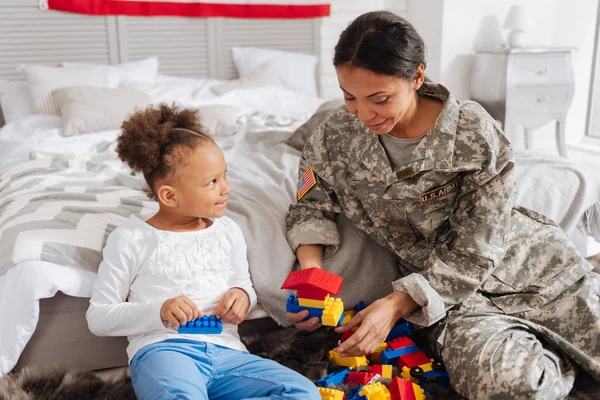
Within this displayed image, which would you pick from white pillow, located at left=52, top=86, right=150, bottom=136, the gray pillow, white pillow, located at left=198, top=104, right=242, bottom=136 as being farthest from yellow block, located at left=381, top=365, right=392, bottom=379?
white pillow, located at left=52, top=86, right=150, bottom=136

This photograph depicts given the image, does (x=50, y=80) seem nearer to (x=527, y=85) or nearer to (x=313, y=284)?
(x=313, y=284)

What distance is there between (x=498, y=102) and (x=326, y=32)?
121 cm

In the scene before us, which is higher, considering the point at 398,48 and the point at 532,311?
the point at 398,48

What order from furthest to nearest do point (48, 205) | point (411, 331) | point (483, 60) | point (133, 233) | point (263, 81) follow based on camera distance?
point (483, 60), point (263, 81), point (48, 205), point (411, 331), point (133, 233)

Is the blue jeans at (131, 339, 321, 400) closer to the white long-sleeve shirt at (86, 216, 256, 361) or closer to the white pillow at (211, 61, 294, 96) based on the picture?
the white long-sleeve shirt at (86, 216, 256, 361)

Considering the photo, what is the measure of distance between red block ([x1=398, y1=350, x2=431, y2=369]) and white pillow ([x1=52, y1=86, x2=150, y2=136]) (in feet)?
5.99

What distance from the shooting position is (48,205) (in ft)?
5.52

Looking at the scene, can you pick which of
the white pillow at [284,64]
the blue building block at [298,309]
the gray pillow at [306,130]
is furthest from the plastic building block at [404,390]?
the white pillow at [284,64]

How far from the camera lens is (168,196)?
1394mm

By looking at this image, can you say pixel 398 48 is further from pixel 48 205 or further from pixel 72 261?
pixel 48 205

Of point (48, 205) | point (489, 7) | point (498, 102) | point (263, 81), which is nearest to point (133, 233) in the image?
point (48, 205)

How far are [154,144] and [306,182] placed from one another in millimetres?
428

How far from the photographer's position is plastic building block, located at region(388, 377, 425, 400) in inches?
50.9

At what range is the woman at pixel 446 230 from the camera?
1.26 m
